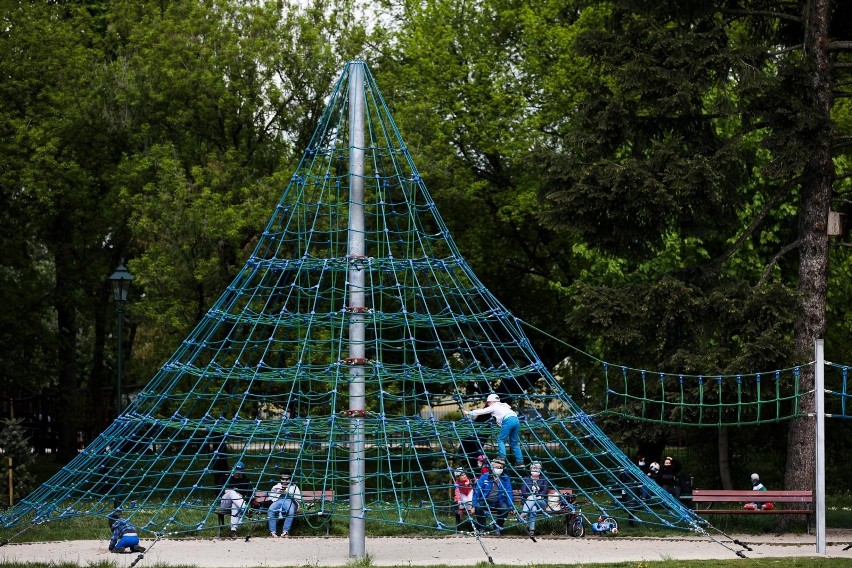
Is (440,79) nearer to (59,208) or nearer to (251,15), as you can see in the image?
(251,15)

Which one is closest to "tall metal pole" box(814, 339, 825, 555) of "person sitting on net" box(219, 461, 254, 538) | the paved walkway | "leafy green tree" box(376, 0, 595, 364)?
the paved walkway

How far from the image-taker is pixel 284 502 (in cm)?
1653

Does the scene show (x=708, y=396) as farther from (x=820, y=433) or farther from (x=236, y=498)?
(x=236, y=498)

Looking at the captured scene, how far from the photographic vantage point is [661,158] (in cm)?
1889

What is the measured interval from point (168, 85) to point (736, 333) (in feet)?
41.8

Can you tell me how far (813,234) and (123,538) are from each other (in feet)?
35.5

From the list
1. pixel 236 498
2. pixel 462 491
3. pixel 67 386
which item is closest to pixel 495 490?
pixel 462 491

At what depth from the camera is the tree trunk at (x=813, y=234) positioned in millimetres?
18719

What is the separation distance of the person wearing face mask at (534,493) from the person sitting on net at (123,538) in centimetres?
439

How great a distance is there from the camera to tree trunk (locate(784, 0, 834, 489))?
18.7 metres

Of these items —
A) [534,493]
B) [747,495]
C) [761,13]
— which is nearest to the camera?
[534,493]

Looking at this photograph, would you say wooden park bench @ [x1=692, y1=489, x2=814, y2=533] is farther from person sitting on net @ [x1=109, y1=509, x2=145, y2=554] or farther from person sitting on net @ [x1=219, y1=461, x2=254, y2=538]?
person sitting on net @ [x1=109, y1=509, x2=145, y2=554]

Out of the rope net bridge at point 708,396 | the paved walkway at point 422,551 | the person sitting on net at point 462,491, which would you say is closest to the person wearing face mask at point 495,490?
the person sitting on net at point 462,491

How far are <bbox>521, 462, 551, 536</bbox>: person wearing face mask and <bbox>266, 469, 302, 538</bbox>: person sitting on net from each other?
103 inches
